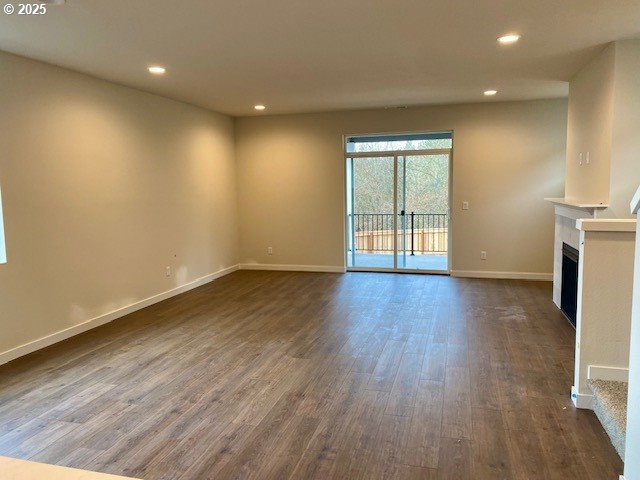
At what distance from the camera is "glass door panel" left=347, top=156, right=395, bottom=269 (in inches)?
291

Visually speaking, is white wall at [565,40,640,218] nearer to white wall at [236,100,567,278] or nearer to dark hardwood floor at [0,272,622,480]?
dark hardwood floor at [0,272,622,480]

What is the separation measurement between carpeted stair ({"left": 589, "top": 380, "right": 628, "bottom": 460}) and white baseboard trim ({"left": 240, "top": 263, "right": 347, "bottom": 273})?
5038mm

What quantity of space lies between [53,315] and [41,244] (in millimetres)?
686

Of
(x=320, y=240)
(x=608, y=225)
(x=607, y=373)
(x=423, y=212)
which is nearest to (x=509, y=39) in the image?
(x=608, y=225)

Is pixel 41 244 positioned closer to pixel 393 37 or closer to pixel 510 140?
pixel 393 37

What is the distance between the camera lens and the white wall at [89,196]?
3918 mm

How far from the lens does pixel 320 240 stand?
7641 mm

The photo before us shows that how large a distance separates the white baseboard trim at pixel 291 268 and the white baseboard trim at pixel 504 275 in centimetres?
189

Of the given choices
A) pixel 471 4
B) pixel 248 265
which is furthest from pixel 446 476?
pixel 248 265

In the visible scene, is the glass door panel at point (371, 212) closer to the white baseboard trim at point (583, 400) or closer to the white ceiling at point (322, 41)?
the white ceiling at point (322, 41)

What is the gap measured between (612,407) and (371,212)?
17.3 ft

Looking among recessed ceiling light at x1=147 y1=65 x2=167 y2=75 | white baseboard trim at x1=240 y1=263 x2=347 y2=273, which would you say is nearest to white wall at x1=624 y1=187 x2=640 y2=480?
recessed ceiling light at x1=147 y1=65 x2=167 y2=75

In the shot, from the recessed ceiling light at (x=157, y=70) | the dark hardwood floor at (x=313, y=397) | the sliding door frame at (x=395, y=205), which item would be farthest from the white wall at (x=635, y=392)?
the sliding door frame at (x=395, y=205)

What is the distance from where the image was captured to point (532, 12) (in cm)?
314
